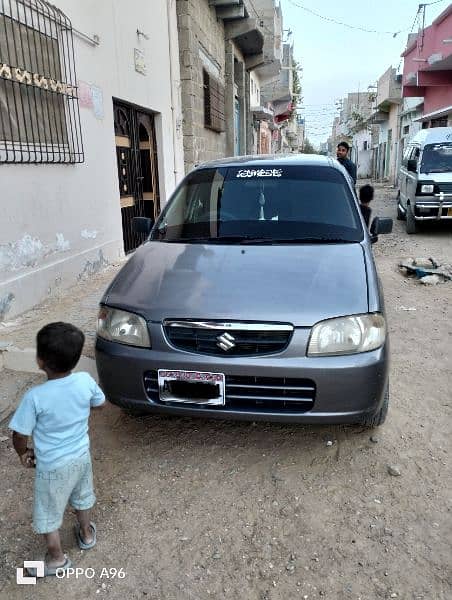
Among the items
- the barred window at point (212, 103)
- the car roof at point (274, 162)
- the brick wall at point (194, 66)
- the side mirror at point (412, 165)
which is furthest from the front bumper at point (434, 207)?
the car roof at point (274, 162)

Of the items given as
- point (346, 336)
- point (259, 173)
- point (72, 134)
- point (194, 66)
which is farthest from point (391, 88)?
point (346, 336)

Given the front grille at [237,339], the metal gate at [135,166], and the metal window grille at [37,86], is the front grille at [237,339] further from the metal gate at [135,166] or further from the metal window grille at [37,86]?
the metal gate at [135,166]

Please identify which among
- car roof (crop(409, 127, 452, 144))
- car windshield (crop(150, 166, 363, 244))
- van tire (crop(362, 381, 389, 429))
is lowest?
van tire (crop(362, 381, 389, 429))

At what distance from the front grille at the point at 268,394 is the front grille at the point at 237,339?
0.14m

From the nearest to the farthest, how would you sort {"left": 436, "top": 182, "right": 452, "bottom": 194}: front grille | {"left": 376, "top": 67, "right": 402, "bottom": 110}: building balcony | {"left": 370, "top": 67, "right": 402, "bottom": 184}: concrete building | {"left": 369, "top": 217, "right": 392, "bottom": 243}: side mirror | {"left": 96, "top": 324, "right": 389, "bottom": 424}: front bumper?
{"left": 96, "top": 324, "right": 389, "bottom": 424}: front bumper, {"left": 369, "top": 217, "right": 392, "bottom": 243}: side mirror, {"left": 436, "top": 182, "right": 452, "bottom": 194}: front grille, {"left": 376, "top": 67, "right": 402, "bottom": 110}: building balcony, {"left": 370, "top": 67, "right": 402, "bottom": 184}: concrete building

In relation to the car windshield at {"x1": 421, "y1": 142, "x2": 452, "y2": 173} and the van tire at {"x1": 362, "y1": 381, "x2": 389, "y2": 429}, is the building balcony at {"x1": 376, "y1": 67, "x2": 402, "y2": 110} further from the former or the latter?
the van tire at {"x1": 362, "y1": 381, "x2": 389, "y2": 429}

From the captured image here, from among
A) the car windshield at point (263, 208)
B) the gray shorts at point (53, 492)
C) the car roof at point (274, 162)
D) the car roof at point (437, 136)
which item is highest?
the car roof at point (437, 136)

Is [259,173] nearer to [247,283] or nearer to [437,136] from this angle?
[247,283]

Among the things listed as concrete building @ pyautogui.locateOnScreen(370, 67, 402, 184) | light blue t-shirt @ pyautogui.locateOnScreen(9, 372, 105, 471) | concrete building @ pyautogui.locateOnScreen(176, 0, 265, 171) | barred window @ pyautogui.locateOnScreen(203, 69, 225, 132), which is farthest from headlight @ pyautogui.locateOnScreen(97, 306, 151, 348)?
concrete building @ pyautogui.locateOnScreen(370, 67, 402, 184)

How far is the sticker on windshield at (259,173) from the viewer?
3.95 m

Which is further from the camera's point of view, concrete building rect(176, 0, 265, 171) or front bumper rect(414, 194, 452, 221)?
concrete building rect(176, 0, 265, 171)

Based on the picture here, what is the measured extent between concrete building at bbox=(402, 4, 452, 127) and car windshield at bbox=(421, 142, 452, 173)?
6420mm

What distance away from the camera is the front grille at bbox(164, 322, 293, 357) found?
251 cm

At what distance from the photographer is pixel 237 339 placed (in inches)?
99.7
